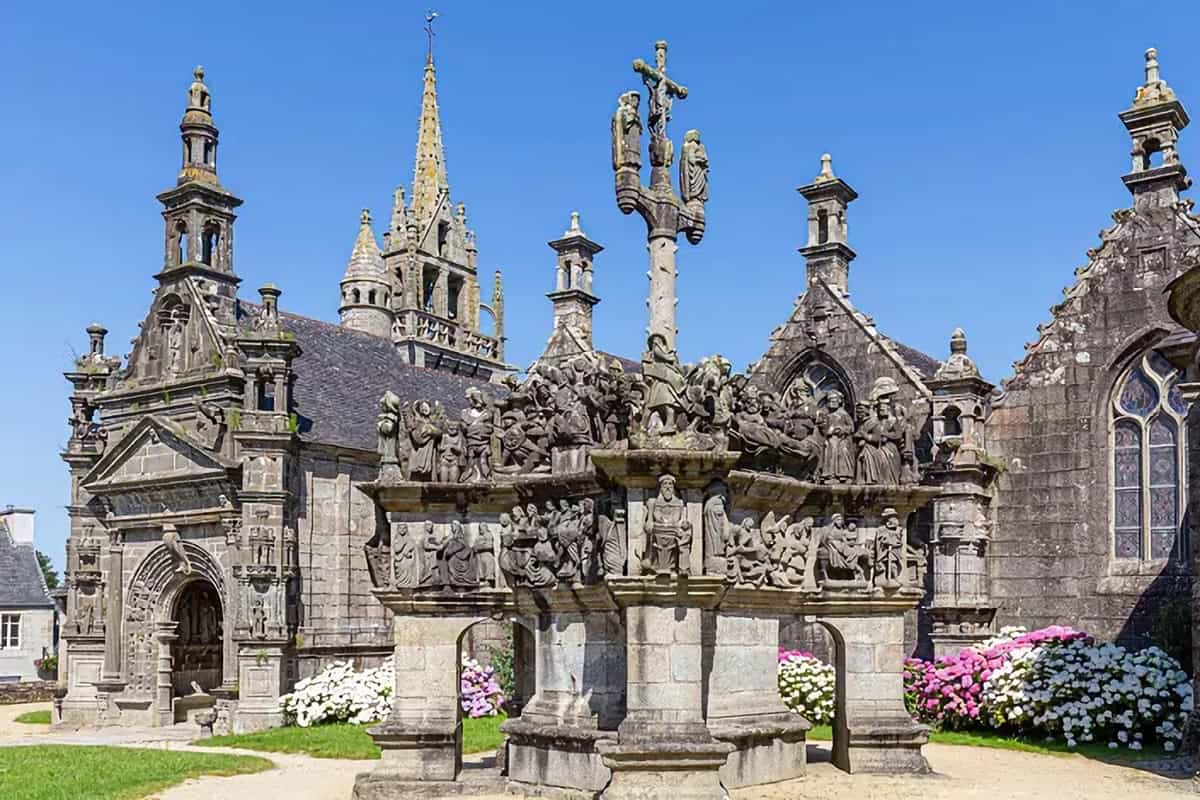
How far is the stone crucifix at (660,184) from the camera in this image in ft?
33.7

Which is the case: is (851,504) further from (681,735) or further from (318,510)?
(318,510)

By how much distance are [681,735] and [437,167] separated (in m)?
40.9

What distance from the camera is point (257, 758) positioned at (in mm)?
16000

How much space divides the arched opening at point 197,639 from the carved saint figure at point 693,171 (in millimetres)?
17331

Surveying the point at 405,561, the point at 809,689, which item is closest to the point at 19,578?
the point at 809,689

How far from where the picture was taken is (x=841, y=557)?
11.6 m

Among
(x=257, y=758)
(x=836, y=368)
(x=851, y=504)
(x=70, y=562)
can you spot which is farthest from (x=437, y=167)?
(x=851, y=504)

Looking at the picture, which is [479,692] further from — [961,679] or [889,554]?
[889,554]

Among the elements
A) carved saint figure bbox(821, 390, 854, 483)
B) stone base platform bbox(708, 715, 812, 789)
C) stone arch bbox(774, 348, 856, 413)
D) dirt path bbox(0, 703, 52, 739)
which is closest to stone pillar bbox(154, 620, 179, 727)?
dirt path bbox(0, 703, 52, 739)

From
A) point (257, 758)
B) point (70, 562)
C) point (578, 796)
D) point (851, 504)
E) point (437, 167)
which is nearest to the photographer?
point (578, 796)

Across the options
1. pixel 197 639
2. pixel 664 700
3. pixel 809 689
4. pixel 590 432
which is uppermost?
pixel 590 432

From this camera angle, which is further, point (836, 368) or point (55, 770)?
point (836, 368)

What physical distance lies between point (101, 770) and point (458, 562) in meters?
5.82

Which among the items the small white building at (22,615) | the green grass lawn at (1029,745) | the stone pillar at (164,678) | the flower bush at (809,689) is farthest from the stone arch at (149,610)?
the small white building at (22,615)
